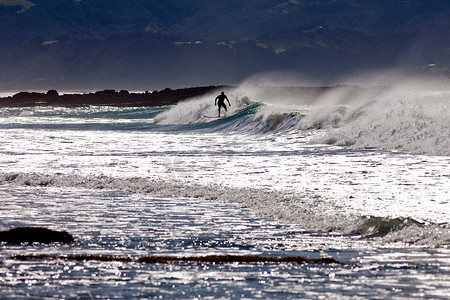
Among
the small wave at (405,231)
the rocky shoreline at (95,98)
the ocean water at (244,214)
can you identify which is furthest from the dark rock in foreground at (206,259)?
the rocky shoreline at (95,98)

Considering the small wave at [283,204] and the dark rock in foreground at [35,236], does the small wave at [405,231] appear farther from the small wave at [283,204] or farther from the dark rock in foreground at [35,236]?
the dark rock in foreground at [35,236]

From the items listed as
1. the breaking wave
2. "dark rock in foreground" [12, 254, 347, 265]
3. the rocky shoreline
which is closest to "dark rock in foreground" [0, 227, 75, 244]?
"dark rock in foreground" [12, 254, 347, 265]

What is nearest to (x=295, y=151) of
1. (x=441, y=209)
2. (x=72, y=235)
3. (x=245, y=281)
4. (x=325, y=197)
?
(x=325, y=197)

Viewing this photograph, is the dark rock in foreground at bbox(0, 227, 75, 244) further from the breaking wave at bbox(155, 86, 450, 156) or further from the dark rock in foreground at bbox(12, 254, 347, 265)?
the breaking wave at bbox(155, 86, 450, 156)

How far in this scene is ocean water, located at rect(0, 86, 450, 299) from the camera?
8836mm

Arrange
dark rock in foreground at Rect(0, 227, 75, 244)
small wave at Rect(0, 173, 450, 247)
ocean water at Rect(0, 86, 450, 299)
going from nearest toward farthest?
1. ocean water at Rect(0, 86, 450, 299)
2. dark rock in foreground at Rect(0, 227, 75, 244)
3. small wave at Rect(0, 173, 450, 247)

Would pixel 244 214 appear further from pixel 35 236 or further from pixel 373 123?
pixel 373 123

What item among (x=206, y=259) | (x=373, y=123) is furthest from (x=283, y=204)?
(x=373, y=123)

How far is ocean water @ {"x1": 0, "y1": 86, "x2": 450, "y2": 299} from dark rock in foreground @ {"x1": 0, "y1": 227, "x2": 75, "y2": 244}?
0.27 m

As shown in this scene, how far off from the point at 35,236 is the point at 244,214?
13.4 feet

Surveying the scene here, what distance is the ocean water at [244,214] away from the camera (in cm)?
884

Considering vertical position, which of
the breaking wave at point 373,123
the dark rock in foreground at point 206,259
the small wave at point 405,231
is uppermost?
the breaking wave at point 373,123

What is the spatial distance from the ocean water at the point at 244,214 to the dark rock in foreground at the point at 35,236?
27 cm

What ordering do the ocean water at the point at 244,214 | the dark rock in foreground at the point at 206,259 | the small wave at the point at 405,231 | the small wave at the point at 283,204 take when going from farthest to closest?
the small wave at the point at 283,204
the small wave at the point at 405,231
the dark rock in foreground at the point at 206,259
the ocean water at the point at 244,214
